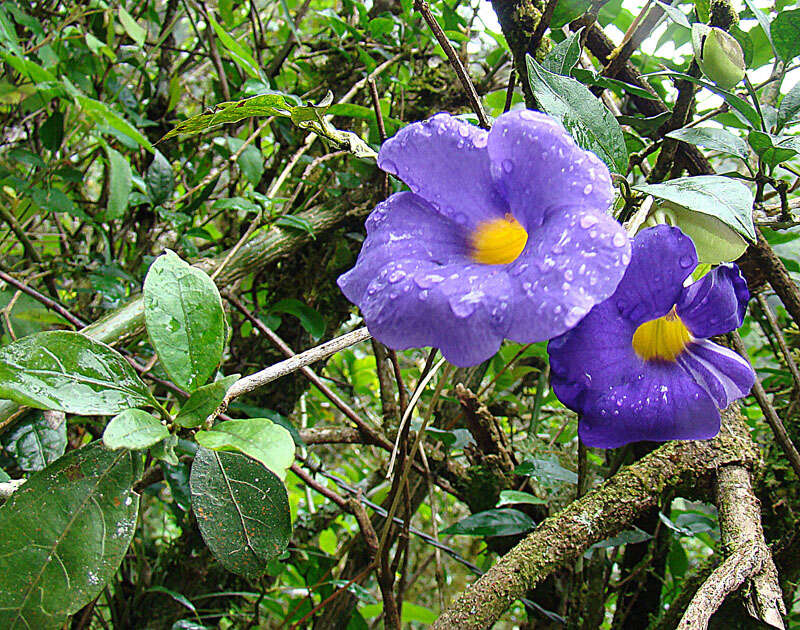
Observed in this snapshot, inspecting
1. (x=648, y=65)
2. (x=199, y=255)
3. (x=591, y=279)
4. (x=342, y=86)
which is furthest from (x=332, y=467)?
(x=591, y=279)

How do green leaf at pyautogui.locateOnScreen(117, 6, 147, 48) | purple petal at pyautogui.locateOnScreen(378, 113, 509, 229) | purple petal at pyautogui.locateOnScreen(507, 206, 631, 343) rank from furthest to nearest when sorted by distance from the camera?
green leaf at pyautogui.locateOnScreen(117, 6, 147, 48) < purple petal at pyautogui.locateOnScreen(378, 113, 509, 229) < purple petal at pyautogui.locateOnScreen(507, 206, 631, 343)

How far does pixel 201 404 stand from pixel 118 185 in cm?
78

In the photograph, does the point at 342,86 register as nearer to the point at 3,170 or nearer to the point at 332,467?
the point at 3,170

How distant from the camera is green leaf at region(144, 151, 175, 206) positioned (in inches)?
44.3

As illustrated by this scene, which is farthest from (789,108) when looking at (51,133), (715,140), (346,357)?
(51,133)

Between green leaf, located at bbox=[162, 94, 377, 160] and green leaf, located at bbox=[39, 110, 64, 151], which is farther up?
green leaf, located at bbox=[162, 94, 377, 160]

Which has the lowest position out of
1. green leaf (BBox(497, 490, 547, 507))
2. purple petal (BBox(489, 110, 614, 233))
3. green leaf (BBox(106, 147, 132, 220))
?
green leaf (BBox(497, 490, 547, 507))

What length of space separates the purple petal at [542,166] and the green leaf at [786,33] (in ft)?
1.15

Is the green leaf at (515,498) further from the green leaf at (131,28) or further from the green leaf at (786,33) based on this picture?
the green leaf at (131,28)

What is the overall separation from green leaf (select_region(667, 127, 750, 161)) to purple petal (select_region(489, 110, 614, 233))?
0.22m

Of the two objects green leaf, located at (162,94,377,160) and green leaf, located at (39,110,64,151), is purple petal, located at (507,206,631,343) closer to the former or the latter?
green leaf, located at (162,94,377,160)

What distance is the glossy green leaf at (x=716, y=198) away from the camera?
399 millimetres

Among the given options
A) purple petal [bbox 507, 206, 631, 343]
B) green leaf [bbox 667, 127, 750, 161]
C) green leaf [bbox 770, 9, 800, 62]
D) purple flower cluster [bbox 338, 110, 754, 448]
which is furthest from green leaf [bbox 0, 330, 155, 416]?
green leaf [bbox 770, 9, 800, 62]

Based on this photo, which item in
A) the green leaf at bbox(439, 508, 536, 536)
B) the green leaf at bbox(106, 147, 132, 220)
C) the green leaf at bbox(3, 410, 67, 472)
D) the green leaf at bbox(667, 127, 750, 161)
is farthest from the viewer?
the green leaf at bbox(106, 147, 132, 220)
